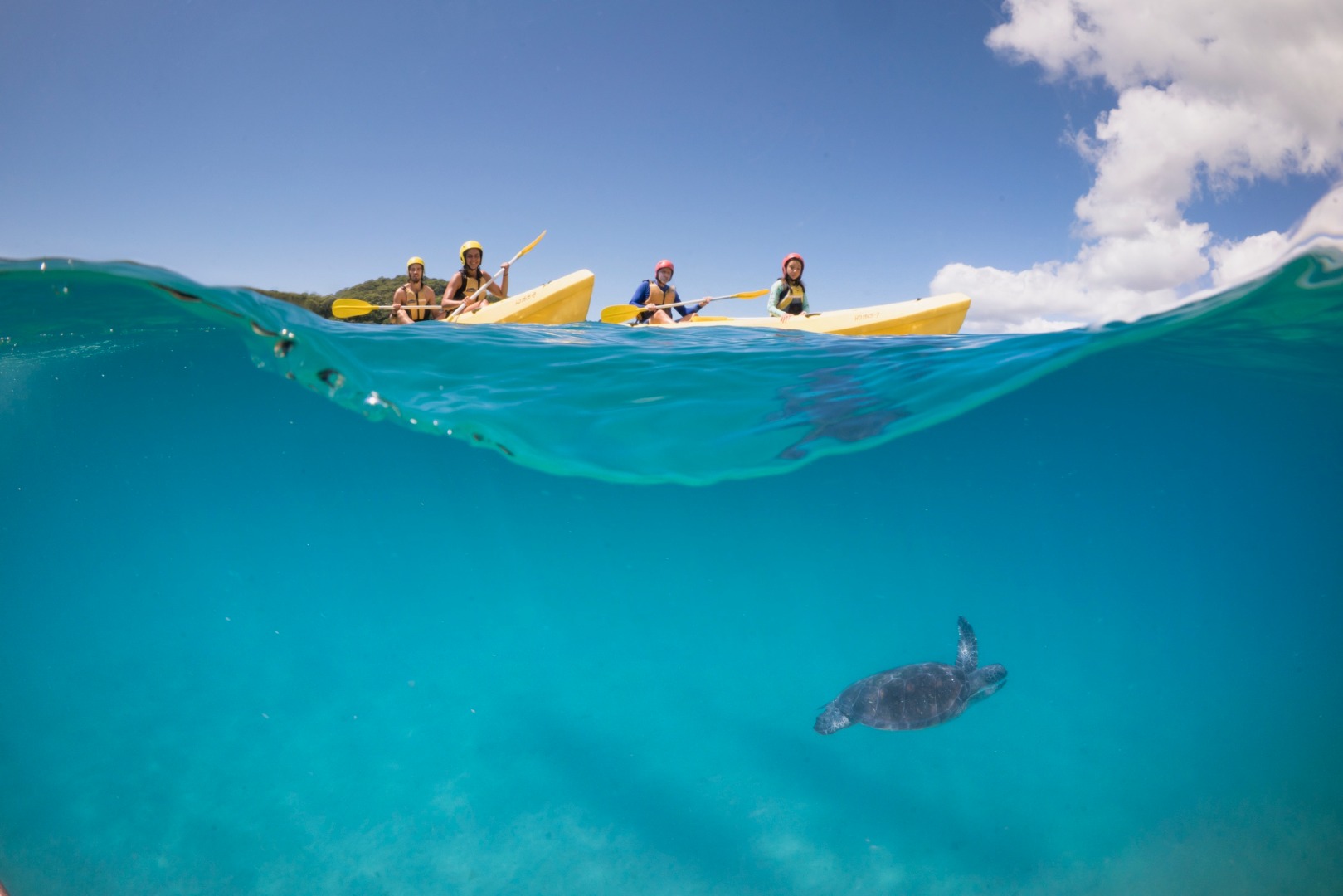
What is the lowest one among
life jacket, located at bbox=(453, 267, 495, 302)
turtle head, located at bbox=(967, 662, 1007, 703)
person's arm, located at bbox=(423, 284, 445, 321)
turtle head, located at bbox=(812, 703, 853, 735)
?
turtle head, located at bbox=(812, 703, 853, 735)

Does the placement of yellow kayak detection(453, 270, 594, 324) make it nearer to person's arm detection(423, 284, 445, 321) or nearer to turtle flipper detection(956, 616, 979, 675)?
person's arm detection(423, 284, 445, 321)

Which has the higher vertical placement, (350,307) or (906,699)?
(350,307)

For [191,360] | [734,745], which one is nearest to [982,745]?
[734,745]

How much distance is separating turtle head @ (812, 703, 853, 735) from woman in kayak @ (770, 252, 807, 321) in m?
7.05

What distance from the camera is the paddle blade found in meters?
11.7

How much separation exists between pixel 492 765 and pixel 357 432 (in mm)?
7293

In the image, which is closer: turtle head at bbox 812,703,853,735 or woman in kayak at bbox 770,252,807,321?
turtle head at bbox 812,703,853,735

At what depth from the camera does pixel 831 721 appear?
7148mm

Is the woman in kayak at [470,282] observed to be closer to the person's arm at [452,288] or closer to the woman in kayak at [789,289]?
the person's arm at [452,288]

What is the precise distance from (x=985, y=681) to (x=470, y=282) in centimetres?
1117

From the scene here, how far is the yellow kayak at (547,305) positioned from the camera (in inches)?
404

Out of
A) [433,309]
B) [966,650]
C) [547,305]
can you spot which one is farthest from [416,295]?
[966,650]

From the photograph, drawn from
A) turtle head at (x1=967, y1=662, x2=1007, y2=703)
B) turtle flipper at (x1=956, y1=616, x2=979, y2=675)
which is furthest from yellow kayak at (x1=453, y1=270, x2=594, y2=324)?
turtle head at (x1=967, y1=662, x2=1007, y2=703)

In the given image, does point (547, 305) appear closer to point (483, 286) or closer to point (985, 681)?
point (483, 286)
